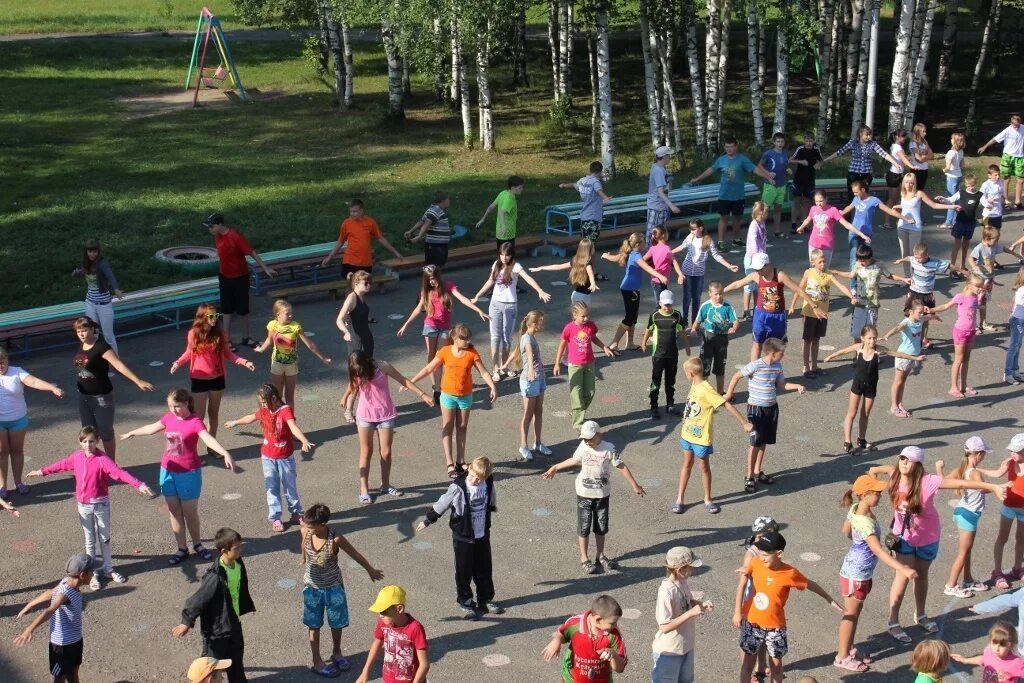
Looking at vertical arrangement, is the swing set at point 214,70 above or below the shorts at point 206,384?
above

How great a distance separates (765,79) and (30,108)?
20460 mm

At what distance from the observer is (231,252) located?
46.2 ft

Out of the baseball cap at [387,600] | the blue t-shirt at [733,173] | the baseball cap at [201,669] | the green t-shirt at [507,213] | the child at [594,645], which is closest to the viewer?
the baseball cap at [201,669]

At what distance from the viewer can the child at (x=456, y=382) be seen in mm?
11477

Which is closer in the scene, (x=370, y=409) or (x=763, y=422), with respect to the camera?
(x=370, y=409)

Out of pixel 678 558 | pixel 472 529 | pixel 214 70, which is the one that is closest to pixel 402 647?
pixel 472 529

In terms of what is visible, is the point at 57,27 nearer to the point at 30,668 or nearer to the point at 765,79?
the point at 765,79

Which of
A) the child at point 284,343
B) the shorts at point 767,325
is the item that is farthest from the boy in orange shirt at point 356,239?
the shorts at point 767,325

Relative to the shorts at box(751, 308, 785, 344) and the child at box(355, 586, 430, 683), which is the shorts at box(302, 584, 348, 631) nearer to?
the child at box(355, 586, 430, 683)

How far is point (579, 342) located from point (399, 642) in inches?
204

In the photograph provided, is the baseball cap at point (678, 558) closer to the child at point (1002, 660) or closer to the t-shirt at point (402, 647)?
the t-shirt at point (402, 647)

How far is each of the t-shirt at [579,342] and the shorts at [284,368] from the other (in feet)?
9.31

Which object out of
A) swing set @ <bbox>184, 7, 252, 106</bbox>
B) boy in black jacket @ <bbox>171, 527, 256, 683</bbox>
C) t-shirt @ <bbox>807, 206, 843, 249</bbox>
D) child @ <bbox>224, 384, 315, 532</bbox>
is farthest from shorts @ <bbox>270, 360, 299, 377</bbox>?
swing set @ <bbox>184, 7, 252, 106</bbox>

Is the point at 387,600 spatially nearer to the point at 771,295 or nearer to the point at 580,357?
the point at 580,357
